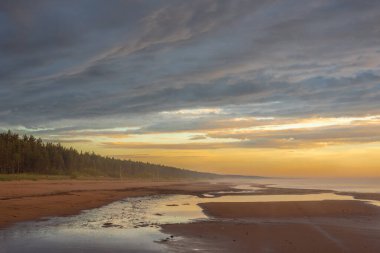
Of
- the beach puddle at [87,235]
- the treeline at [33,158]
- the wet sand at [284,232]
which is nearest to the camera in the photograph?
the beach puddle at [87,235]

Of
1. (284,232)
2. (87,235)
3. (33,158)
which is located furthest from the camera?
(33,158)

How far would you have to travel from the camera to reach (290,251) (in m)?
14.6

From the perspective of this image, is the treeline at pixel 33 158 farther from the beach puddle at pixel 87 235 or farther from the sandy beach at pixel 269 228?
the beach puddle at pixel 87 235

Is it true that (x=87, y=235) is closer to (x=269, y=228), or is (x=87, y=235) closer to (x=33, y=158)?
(x=269, y=228)

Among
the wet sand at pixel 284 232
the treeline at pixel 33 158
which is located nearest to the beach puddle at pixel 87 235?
the wet sand at pixel 284 232

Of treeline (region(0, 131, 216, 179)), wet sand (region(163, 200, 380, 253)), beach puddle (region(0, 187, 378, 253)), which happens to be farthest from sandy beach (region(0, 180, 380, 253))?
treeline (region(0, 131, 216, 179))

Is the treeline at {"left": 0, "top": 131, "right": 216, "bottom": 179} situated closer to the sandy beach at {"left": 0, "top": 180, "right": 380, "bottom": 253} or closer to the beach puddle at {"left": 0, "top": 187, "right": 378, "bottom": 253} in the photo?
the sandy beach at {"left": 0, "top": 180, "right": 380, "bottom": 253}

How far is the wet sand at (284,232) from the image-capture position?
50.4ft

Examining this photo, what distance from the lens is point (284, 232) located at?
18906 millimetres

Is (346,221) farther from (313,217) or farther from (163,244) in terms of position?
(163,244)

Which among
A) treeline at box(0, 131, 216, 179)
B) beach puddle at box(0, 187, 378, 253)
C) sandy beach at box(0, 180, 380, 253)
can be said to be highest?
treeline at box(0, 131, 216, 179)

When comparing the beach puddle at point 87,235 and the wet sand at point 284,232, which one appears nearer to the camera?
the beach puddle at point 87,235

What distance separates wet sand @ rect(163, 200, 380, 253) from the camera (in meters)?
15.4

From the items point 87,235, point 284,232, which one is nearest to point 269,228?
point 284,232
